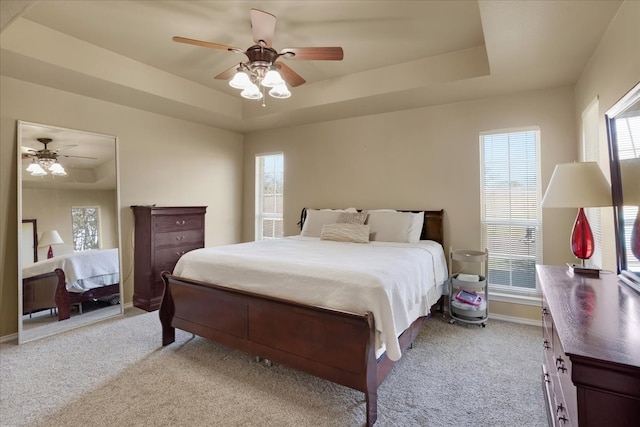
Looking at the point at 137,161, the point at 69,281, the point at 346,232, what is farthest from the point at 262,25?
the point at 69,281

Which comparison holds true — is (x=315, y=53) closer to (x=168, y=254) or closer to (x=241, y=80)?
(x=241, y=80)

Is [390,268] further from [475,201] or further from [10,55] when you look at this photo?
[10,55]

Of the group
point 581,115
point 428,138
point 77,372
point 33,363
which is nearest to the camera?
point 77,372

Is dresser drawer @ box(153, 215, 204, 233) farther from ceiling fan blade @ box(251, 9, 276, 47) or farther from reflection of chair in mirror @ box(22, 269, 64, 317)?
ceiling fan blade @ box(251, 9, 276, 47)

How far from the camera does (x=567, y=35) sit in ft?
7.19

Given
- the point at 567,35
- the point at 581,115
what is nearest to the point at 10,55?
the point at 567,35

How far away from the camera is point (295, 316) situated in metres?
2.00

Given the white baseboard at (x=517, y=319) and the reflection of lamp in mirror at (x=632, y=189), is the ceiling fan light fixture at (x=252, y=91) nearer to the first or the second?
the reflection of lamp in mirror at (x=632, y=189)

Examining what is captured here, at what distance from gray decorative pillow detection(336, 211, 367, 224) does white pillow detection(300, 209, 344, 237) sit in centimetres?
9

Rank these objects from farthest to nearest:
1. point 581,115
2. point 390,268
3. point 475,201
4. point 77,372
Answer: point 475,201 < point 581,115 < point 77,372 < point 390,268

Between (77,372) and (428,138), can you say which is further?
(428,138)

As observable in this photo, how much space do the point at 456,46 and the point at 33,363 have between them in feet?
15.0

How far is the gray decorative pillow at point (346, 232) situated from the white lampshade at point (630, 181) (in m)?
2.17

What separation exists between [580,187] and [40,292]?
180 inches
